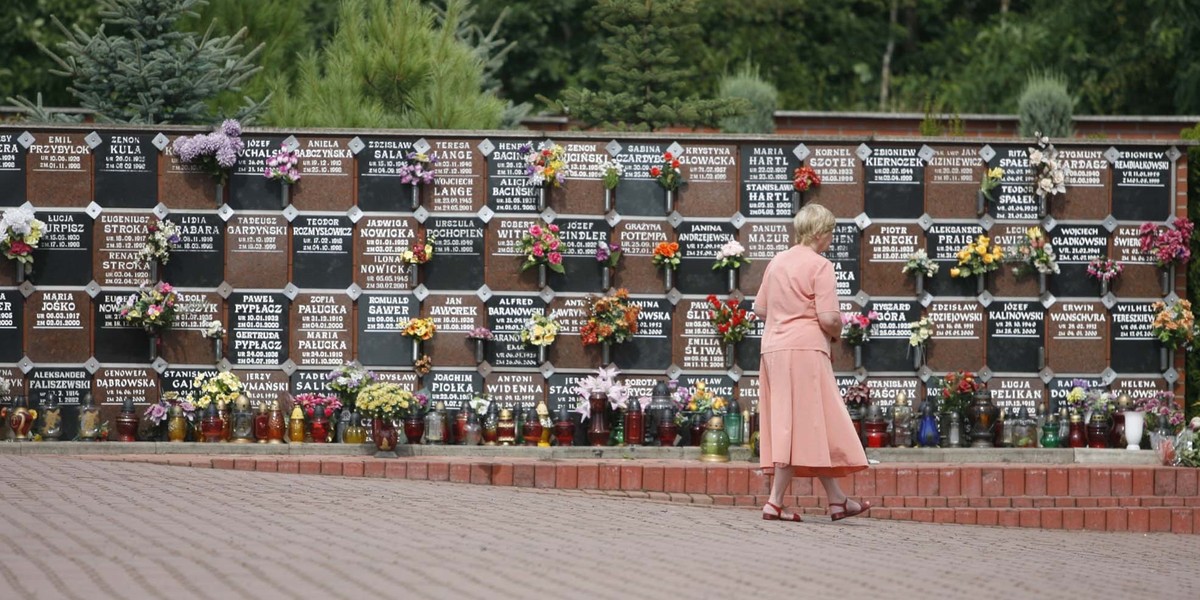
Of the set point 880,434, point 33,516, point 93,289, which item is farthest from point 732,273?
point 33,516

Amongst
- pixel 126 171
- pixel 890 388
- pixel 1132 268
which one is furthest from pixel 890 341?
pixel 126 171

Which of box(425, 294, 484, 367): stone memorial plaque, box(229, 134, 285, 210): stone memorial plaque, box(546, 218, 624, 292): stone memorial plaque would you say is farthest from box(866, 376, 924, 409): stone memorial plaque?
box(229, 134, 285, 210): stone memorial plaque

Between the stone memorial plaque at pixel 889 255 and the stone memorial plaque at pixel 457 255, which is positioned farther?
the stone memorial plaque at pixel 889 255

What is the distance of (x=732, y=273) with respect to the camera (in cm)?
1351

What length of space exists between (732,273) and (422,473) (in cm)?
294

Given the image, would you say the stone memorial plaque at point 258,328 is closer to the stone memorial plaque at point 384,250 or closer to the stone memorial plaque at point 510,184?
the stone memorial plaque at point 384,250

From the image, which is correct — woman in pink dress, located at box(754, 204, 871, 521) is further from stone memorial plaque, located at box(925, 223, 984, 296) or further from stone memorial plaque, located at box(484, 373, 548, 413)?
stone memorial plaque, located at box(925, 223, 984, 296)

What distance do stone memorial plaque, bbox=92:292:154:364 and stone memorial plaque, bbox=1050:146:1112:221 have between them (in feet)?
22.2

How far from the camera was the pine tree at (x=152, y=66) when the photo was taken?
49.1 ft

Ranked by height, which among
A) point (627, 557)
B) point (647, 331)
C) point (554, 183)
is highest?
point (554, 183)

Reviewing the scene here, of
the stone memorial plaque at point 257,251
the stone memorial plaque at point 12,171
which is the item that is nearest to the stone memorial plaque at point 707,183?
the stone memorial plaque at point 257,251

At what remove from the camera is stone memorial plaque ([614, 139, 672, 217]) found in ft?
44.5

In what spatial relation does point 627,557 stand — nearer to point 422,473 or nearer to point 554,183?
point 422,473

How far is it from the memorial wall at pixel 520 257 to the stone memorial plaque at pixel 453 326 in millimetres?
22
